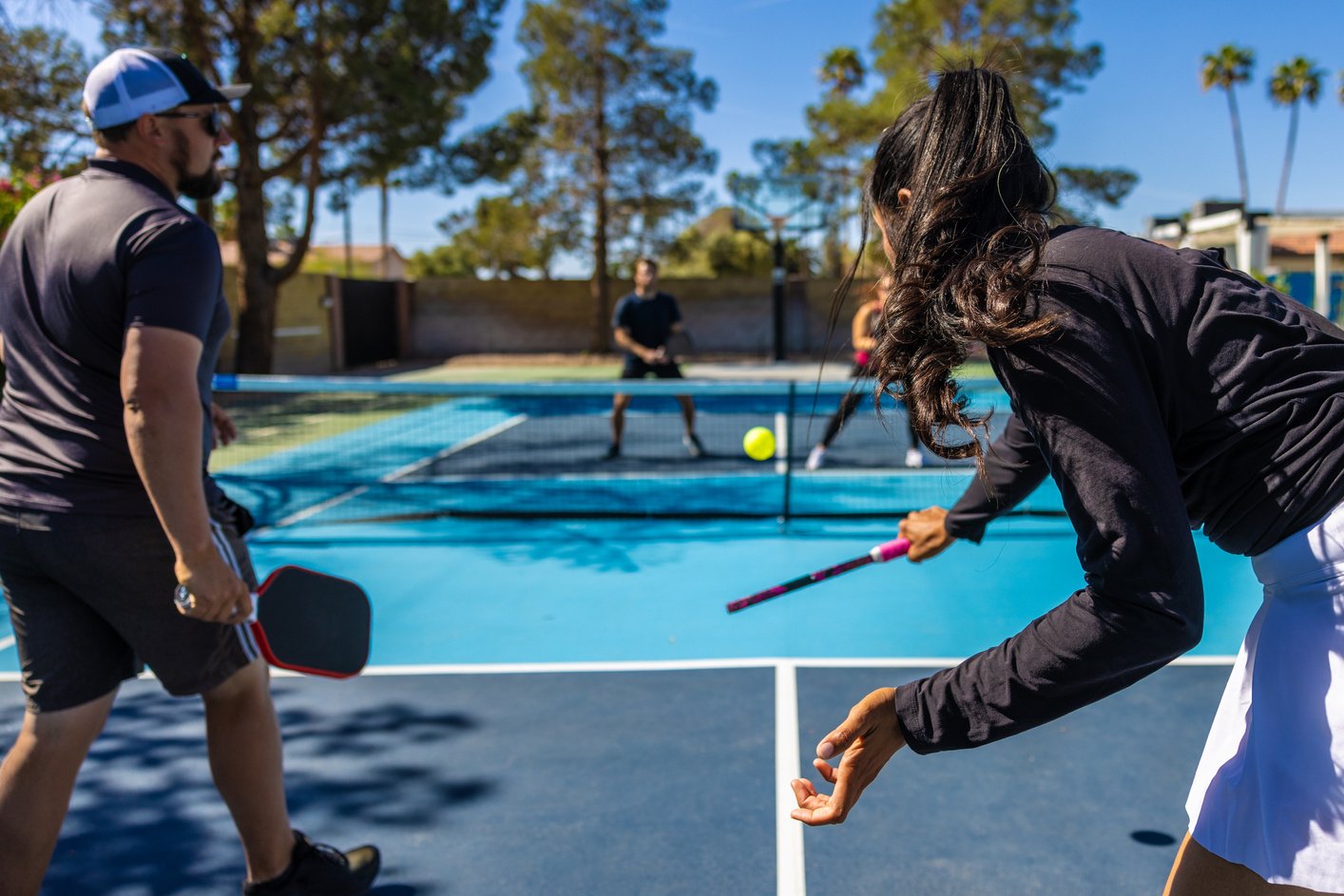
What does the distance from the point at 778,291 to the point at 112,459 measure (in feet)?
76.3

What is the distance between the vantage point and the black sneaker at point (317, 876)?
253cm

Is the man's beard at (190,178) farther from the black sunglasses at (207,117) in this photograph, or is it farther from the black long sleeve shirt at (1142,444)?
the black long sleeve shirt at (1142,444)

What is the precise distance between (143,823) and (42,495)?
4.34 ft

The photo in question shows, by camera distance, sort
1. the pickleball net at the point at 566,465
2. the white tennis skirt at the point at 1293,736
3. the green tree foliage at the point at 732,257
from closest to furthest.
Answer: the white tennis skirt at the point at 1293,736
the pickleball net at the point at 566,465
the green tree foliage at the point at 732,257

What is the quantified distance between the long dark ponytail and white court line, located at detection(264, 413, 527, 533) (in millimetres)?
6530

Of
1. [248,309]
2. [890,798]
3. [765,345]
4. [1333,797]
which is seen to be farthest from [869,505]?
[765,345]

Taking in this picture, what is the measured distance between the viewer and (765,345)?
31250 millimetres

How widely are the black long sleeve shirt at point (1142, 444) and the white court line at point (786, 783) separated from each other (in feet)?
3.25

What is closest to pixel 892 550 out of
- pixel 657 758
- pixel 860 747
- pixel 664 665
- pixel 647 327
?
pixel 657 758

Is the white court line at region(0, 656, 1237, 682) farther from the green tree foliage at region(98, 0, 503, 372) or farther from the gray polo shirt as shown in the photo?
the green tree foliage at region(98, 0, 503, 372)

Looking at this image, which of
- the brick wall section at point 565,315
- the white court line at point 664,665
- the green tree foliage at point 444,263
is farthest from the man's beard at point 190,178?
the green tree foliage at point 444,263

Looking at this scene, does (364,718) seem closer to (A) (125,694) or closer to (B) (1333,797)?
(A) (125,694)

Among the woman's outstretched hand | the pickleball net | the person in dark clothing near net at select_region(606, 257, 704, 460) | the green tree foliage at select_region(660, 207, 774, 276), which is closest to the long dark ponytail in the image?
the woman's outstretched hand

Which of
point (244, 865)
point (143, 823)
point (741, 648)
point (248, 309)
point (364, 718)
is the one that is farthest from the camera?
point (248, 309)
